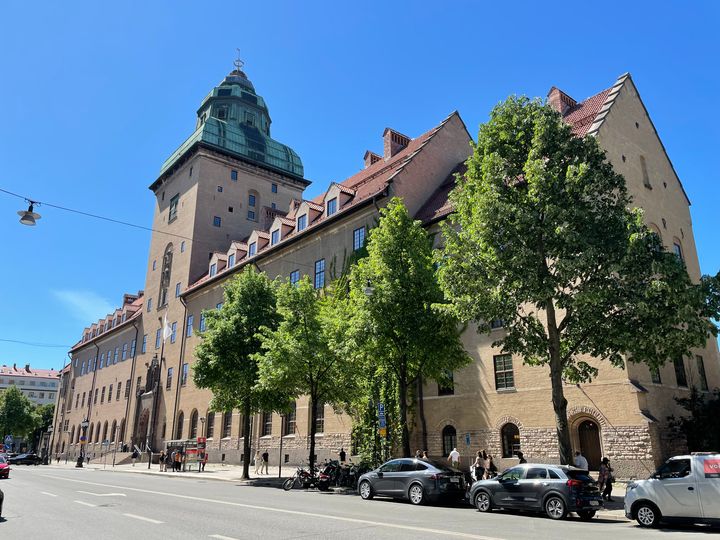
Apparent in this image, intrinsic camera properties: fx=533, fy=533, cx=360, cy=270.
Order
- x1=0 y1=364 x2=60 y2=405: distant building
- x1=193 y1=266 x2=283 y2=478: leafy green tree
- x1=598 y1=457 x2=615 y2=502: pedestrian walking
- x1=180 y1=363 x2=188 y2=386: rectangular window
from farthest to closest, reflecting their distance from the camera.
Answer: x1=0 y1=364 x2=60 y2=405: distant building → x1=180 y1=363 x2=188 y2=386: rectangular window → x1=193 y1=266 x2=283 y2=478: leafy green tree → x1=598 y1=457 x2=615 y2=502: pedestrian walking

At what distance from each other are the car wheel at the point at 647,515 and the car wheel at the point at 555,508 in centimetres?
168

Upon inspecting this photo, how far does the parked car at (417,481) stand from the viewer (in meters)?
16.4

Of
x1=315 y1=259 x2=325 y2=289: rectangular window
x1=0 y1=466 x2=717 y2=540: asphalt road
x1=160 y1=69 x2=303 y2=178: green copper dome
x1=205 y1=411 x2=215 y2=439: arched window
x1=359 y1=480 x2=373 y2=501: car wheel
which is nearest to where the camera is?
x1=0 y1=466 x2=717 y2=540: asphalt road

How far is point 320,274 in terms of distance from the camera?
116 feet

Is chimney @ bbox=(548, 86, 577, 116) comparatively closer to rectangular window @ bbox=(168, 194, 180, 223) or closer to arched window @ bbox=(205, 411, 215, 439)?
arched window @ bbox=(205, 411, 215, 439)

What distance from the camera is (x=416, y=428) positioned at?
88.2 ft

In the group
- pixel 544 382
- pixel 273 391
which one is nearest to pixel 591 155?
pixel 544 382

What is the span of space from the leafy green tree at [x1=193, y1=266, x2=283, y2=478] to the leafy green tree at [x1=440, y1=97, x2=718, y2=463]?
47.5 ft

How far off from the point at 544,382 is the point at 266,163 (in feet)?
147

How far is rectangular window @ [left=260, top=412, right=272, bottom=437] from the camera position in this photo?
124ft

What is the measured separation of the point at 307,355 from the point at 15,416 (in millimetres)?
93379

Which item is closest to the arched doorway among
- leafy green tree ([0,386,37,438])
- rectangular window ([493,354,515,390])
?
rectangular window ([493,354,515,390])

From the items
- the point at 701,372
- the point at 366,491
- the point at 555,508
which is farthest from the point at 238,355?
the point at 701,372

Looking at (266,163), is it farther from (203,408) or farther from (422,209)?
(422,209)
